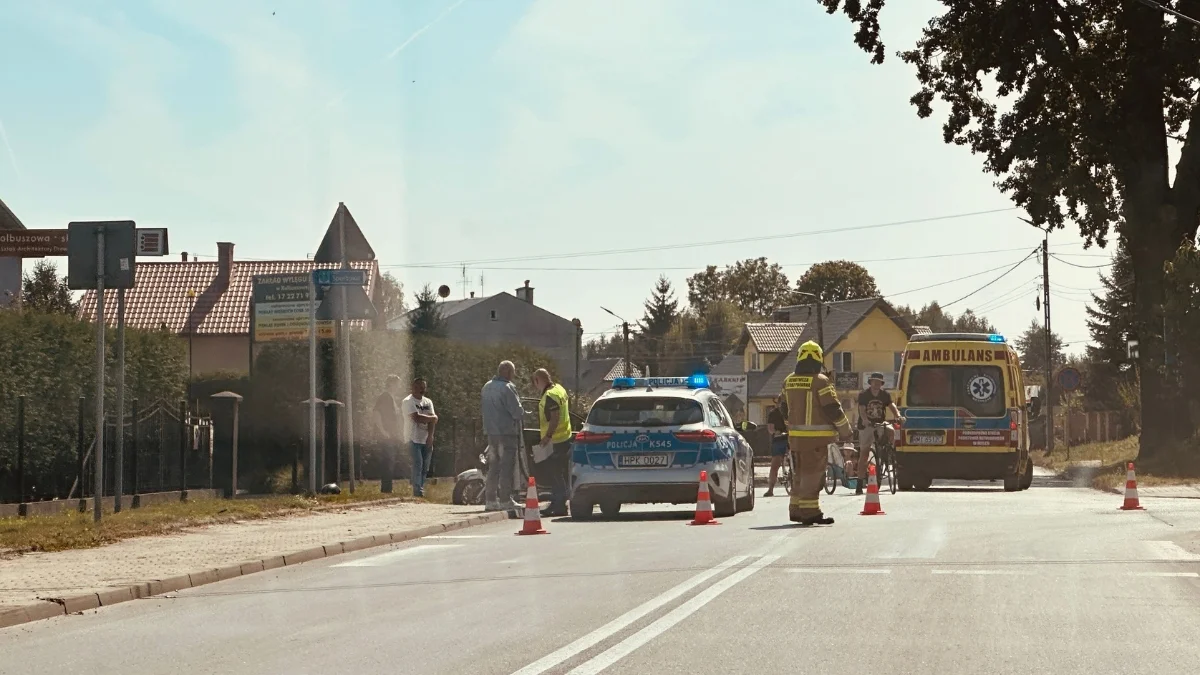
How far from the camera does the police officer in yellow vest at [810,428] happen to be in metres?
17.5

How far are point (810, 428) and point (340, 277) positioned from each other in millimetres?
8541

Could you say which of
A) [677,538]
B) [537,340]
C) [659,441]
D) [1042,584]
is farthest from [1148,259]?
[537,340]

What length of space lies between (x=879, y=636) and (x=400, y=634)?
2.66 metres

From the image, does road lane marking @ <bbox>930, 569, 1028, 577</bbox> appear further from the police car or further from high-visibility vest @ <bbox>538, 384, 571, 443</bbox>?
high-visibility vest @ <bbox>538, 384, 571, 443</bbox>

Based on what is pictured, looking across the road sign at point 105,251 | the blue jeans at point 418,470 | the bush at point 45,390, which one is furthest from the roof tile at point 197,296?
the road sign at point 105,251

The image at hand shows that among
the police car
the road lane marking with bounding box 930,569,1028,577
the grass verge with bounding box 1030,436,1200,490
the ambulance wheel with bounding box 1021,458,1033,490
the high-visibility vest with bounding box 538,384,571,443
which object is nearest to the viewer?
the road lane marking with bounding box 930,569,1028,577

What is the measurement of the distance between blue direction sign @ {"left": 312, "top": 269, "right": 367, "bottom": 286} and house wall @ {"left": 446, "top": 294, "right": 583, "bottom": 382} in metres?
→ 79.3

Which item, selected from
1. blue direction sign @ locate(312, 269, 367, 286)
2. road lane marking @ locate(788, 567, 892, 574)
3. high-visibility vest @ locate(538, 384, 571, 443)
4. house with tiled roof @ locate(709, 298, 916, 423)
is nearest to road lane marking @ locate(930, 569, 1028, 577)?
road lane marking @ locate(788, 567, 892, 574)

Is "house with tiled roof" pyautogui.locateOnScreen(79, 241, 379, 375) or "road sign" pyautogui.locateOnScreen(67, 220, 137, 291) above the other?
"house with tiled roof" pyautogui.locateOnScreen(79, 241, 379, 375)

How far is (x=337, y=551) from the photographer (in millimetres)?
16000

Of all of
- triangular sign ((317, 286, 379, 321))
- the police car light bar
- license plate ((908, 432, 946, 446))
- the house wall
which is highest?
the house wall

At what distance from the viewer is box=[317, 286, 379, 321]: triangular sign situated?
78.1 feet

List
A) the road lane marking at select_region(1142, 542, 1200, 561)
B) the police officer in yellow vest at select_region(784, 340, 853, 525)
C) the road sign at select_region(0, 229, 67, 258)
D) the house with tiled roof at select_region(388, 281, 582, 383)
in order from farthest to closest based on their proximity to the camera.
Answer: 1. the house with tiled roof at select_region(388, 281, 582, 383)
2. the road sign at select_region(0, 229, 67, 258)
3. the police officer in yellow vest at select_region(784, 340, 853, 525)
4. the road lane marking at select_region(1142, 542, 1200, 561)

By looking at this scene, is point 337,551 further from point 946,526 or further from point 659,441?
point 946,526
